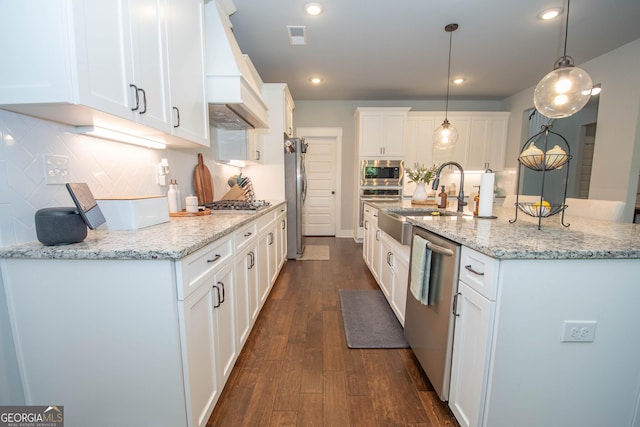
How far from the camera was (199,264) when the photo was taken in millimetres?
1081

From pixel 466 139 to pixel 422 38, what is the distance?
2642mm

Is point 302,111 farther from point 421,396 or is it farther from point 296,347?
point 421,396

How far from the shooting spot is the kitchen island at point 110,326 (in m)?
0.93

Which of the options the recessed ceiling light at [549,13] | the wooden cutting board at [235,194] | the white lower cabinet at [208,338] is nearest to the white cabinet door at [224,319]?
the white lower cabinet at [208,338]

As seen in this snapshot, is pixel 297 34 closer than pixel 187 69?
No

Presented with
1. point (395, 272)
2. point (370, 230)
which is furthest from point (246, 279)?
point (370, 230)

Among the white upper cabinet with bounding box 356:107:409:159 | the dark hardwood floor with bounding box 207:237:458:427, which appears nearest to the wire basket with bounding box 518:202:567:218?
the dark hardwood floor with bounding box 207:237:458:427

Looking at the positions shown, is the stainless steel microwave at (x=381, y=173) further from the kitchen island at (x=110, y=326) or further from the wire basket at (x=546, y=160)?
the kitchen island at (x=110, y=326)

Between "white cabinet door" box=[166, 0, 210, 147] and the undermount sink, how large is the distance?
1.53 meters

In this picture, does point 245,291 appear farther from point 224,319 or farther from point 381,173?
point 381,173

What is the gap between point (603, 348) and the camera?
1002 mm

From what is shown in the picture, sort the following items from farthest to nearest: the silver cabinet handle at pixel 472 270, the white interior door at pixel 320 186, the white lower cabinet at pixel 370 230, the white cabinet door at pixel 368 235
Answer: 1. the white interior door at pixel 320 186
2. the white cabinet door at pixel 368 235
3. the white lower cabinet at pixel 370 230
4. the silver cabinet handle at pixel 472 270

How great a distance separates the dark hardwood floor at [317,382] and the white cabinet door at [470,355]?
19 centimetres

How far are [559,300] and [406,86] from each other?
4181mm
